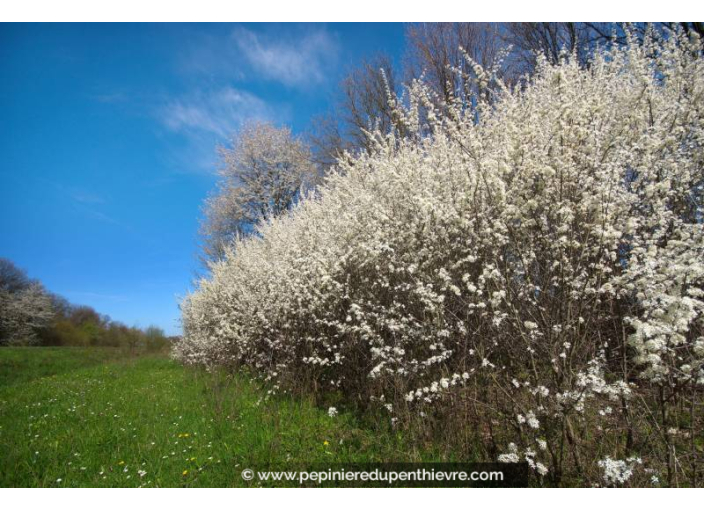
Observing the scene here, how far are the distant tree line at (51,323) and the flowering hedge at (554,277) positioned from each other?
4.17m

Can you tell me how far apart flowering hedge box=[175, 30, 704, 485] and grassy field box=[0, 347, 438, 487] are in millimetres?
656

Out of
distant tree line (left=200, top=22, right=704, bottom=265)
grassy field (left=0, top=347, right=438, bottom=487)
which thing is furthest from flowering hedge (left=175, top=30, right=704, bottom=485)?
distant tree line (left=200, top=22, right=704, bottom=265)

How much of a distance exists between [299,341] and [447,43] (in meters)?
10.3

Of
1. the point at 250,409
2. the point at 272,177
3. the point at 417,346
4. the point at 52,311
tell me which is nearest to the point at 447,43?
the point at 272,177

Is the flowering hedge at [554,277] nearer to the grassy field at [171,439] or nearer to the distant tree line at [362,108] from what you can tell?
the grassy field at [171,439]

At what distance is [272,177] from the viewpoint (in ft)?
55.6

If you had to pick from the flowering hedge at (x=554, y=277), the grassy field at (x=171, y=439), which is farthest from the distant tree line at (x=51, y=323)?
the flowering hedge at (x=554, y=277)

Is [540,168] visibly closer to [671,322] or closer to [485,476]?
[671,322]

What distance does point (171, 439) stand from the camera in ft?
12.3

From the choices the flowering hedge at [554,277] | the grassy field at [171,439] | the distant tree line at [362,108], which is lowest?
the grassy field at [171,439]

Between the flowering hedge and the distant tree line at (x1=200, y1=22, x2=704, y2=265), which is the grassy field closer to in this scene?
the flowering hedge

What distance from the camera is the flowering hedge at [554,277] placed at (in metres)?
2.37

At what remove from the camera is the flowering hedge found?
2.37 m
